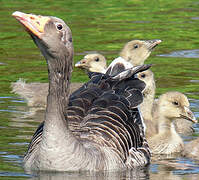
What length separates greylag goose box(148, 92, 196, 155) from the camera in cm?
1046

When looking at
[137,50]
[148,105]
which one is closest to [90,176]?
[148,105]

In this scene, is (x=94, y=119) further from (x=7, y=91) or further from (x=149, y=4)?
(x=149, y=4)

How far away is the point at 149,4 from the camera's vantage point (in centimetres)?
2292

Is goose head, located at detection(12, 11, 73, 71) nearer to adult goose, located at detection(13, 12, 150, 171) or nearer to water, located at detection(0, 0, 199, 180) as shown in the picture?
adult goose, located at detection(13, 12, 150, 171)

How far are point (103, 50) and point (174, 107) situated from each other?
19.0 feet

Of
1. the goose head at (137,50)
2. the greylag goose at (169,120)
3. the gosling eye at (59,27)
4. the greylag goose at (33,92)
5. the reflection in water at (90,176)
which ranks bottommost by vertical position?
the reflection in water at (90,176)

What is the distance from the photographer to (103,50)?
1647cm

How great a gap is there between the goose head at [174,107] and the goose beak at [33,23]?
11.7 ft

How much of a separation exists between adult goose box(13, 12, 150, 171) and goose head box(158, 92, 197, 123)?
1.25 metres

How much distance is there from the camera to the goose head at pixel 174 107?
10754 millimetres

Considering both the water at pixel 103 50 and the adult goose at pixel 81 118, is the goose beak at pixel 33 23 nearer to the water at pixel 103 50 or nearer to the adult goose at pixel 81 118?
the adult goose at pixel 81 118

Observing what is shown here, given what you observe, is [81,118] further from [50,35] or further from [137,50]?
[137,50]

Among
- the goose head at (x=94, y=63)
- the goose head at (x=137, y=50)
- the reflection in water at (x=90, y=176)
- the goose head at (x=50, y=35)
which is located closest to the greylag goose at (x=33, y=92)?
the goose head at (x=94, y=63)

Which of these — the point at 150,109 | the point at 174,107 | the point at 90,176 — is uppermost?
the point at 150,109
